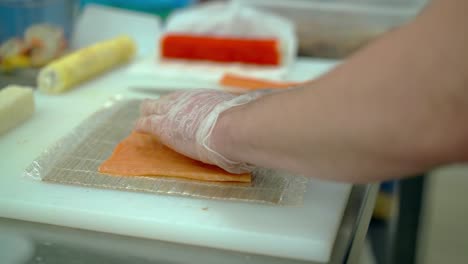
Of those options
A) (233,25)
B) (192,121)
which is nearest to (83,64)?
(233,25)

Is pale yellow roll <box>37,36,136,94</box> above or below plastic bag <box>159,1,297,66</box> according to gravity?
below

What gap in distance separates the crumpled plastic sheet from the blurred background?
1.24ft

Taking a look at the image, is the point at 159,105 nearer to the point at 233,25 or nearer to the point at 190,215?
the point at 190,215

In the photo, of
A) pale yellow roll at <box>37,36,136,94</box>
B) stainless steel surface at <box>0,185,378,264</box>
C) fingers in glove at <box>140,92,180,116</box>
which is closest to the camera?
stainless steel surface at <box>0,185,378,264</box>

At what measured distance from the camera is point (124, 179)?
2.24 feet

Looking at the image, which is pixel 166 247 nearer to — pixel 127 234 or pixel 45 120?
pixel 127 234

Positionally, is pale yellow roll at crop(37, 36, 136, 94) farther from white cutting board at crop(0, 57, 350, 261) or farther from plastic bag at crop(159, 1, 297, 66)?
white cutting board at crop(0, 57, 350, 261)

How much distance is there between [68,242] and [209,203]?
157mm

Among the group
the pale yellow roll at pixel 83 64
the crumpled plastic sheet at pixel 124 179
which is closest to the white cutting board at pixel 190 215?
the crumpled plastic sheet at pixel 124 179

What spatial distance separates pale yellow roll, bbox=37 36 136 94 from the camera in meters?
1.00

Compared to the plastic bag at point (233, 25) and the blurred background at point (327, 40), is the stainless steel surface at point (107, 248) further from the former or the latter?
the plastic bag at point (233, 25)

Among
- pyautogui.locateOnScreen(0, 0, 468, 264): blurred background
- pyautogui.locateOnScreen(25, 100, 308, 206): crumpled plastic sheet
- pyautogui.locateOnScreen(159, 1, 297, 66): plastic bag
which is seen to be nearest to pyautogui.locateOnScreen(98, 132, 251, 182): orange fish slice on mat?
pyautogui.locateOnScreen(25, 100, 308, 206): crumpled plastic sheet

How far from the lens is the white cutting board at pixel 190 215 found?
0.59 m

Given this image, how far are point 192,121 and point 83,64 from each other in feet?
1.49
